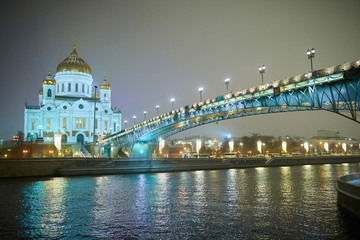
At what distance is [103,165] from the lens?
46875 mm

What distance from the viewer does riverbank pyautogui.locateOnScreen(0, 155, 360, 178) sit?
3959 cm

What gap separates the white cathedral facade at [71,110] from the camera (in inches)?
4040

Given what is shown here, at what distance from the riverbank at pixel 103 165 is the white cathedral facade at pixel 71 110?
52.3m

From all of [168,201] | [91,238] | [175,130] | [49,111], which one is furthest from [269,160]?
[49,111]

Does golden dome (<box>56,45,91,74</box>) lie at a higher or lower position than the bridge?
higher

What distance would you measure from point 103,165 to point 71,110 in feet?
208

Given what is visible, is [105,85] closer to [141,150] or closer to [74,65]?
[74,65]

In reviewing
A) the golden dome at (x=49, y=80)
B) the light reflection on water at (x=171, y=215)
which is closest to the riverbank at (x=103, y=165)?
the light reflection on water at (x=171, y=215)

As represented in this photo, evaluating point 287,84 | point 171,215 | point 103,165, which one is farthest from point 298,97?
point 103,165

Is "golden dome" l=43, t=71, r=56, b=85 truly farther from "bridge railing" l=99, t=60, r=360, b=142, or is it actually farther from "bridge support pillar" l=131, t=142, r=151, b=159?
"bridge railing" l=99, t=60, r=360, b=142

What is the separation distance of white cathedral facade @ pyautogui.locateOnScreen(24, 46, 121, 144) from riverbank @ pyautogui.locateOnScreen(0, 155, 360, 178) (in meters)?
52.3

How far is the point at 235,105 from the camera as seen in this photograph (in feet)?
164

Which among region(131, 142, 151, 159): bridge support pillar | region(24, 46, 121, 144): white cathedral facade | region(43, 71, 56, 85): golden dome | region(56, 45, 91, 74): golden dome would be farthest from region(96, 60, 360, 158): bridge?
region(43, 71, 56, 85): golden dome

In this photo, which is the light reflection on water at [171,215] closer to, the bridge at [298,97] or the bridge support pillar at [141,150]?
the bridge at [298,97]
